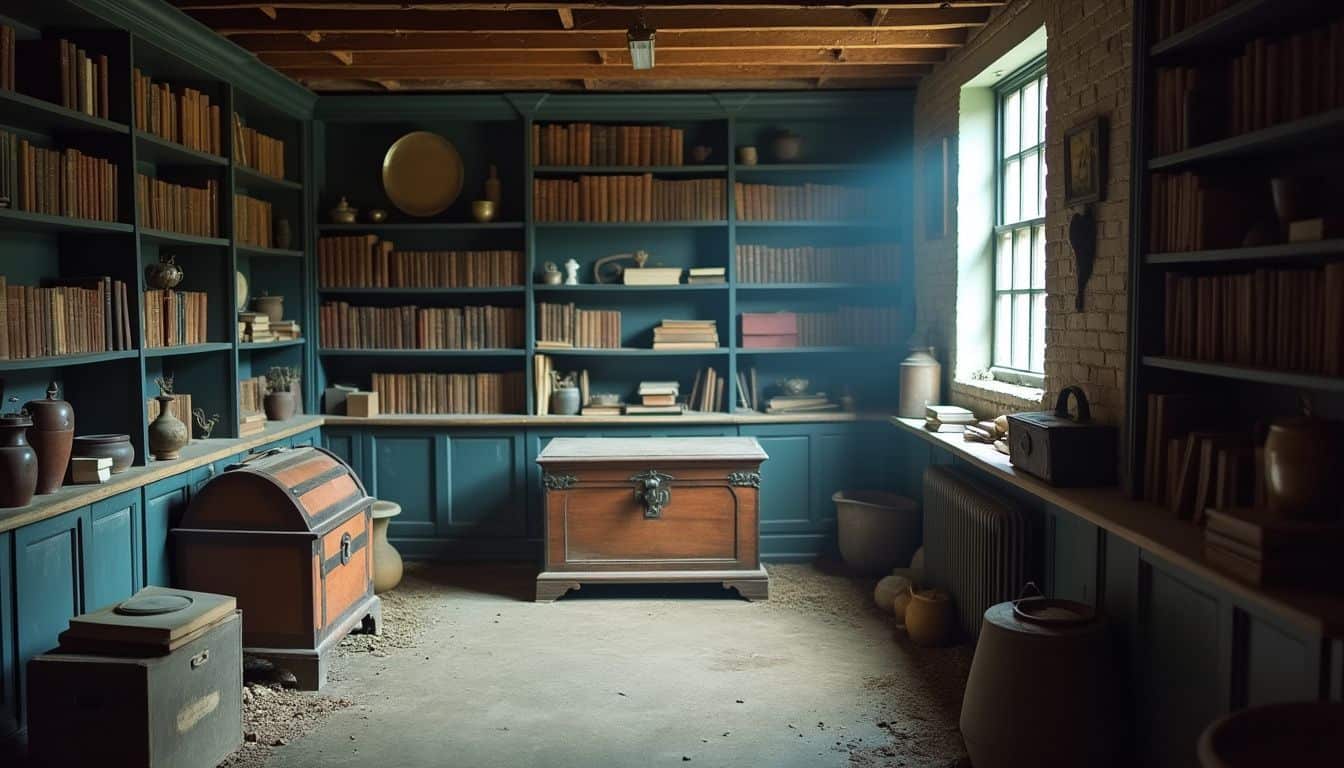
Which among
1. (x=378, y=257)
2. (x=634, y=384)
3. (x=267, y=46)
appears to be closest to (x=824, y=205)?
(x=634, y=384)

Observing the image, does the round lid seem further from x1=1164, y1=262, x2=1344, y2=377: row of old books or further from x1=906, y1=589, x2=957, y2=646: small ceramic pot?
x1=1164, y1=262, x2=1344, y2=377: row of old books

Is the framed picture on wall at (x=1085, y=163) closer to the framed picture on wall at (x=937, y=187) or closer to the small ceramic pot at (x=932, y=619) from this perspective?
the framed picture on wall at (x=937, y=187)

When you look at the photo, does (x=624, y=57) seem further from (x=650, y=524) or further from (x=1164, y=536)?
(x=1164, y=536)

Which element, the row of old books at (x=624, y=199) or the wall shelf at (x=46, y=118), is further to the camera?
the row of old books at (x=624, y=199)

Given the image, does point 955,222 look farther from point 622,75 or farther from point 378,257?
point 378,257

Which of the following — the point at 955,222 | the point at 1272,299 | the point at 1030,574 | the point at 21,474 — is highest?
the point at 955,222

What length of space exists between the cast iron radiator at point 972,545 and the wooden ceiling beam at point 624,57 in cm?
228

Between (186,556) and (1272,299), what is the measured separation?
4.08m

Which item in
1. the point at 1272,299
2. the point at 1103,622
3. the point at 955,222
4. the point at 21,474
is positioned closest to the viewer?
the point at 1272,299

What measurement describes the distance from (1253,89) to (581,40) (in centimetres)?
333

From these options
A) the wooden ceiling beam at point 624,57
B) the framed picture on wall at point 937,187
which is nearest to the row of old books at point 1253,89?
the framed picture on wall at point 937,187

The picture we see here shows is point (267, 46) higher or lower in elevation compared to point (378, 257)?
higher

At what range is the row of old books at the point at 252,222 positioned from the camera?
5.64 meters

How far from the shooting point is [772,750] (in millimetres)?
3629
